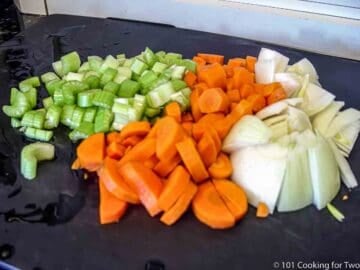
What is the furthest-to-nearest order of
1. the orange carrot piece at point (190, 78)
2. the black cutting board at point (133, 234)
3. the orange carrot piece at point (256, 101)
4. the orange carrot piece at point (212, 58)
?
the orange carrot piece at point (212, 58) < the orange carrot piece at point (190, 78) < the orange carrot piece at point (256, 101) < the black cutting board at point (133, 234)

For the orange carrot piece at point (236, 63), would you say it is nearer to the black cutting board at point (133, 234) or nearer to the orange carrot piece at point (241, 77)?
the orange carrot piece at point (241, 77)

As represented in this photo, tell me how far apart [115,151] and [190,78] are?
0.97 ft

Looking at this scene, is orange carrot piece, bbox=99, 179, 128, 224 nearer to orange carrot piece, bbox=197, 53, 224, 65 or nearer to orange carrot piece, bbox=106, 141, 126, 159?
orange carrot piece, bbox=106, 141, 126, 159

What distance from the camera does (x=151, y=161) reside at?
0.98 metres

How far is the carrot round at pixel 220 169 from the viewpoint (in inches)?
38.3

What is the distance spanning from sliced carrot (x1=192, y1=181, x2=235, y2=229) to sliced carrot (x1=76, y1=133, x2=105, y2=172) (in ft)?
0.69

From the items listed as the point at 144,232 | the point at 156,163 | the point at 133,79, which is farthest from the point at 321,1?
the point at 144,232

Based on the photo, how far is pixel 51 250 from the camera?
34.5 inches

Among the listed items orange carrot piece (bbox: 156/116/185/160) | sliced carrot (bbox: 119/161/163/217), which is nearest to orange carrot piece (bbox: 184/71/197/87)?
orange carrot piece (bbox: 156/116/185/160)

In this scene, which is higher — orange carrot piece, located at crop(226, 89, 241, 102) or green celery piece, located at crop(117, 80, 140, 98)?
orange carrot piece, located at crop(226, 89, 241, 102)

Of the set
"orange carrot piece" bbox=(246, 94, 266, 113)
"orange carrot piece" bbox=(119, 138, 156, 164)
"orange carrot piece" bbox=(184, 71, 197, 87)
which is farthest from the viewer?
"orange carrot piece" bbox=(184, 71, 197, 87)

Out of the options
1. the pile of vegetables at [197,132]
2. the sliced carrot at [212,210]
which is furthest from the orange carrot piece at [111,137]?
the sliced carrot at [212,210]

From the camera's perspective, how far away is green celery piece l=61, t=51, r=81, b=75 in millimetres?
1286

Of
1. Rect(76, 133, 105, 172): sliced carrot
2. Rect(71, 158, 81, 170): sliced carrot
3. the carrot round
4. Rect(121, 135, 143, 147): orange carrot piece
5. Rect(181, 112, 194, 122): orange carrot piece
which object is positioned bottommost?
Rect(71, 158, 81, 170): sliced carrot
